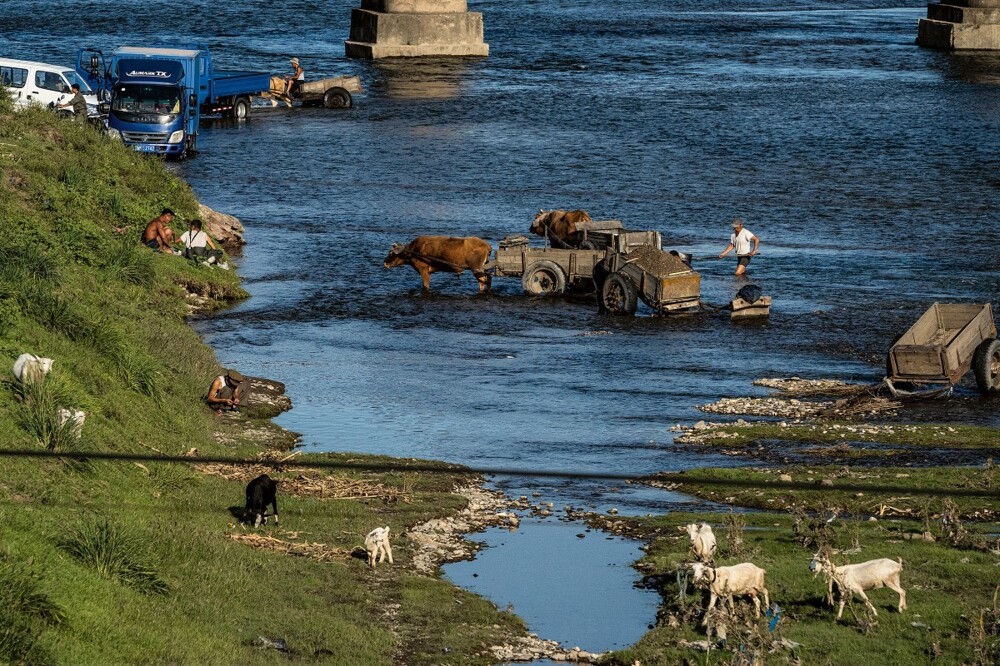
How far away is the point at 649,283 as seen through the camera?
30.7 meters

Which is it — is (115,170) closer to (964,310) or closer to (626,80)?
(964,310)

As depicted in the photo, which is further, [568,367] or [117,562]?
[568,367]

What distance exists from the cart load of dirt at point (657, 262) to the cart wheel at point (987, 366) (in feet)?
21.8

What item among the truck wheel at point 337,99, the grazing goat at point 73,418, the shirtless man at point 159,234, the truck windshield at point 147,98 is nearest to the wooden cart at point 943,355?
the grazing goat at point 73,418

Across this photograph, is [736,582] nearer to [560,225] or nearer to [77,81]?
[560,225]

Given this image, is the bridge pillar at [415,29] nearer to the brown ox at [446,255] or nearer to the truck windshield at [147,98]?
the truck windshield at [147,98]

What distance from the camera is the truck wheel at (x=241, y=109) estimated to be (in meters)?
57.5

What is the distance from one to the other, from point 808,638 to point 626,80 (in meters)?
58.7

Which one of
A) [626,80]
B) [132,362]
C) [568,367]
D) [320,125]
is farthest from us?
[626,80]

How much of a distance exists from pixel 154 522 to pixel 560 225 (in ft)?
61.4

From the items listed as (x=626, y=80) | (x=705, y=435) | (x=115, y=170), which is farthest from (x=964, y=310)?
(x=626, y=80)

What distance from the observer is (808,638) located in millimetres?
15531

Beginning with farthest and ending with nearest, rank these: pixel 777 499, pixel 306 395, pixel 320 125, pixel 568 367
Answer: pixel 320 125 < pixel 568 367 < pixel 306 395 < pixel 777 499

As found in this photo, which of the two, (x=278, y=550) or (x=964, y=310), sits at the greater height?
(x=964, y=310)
